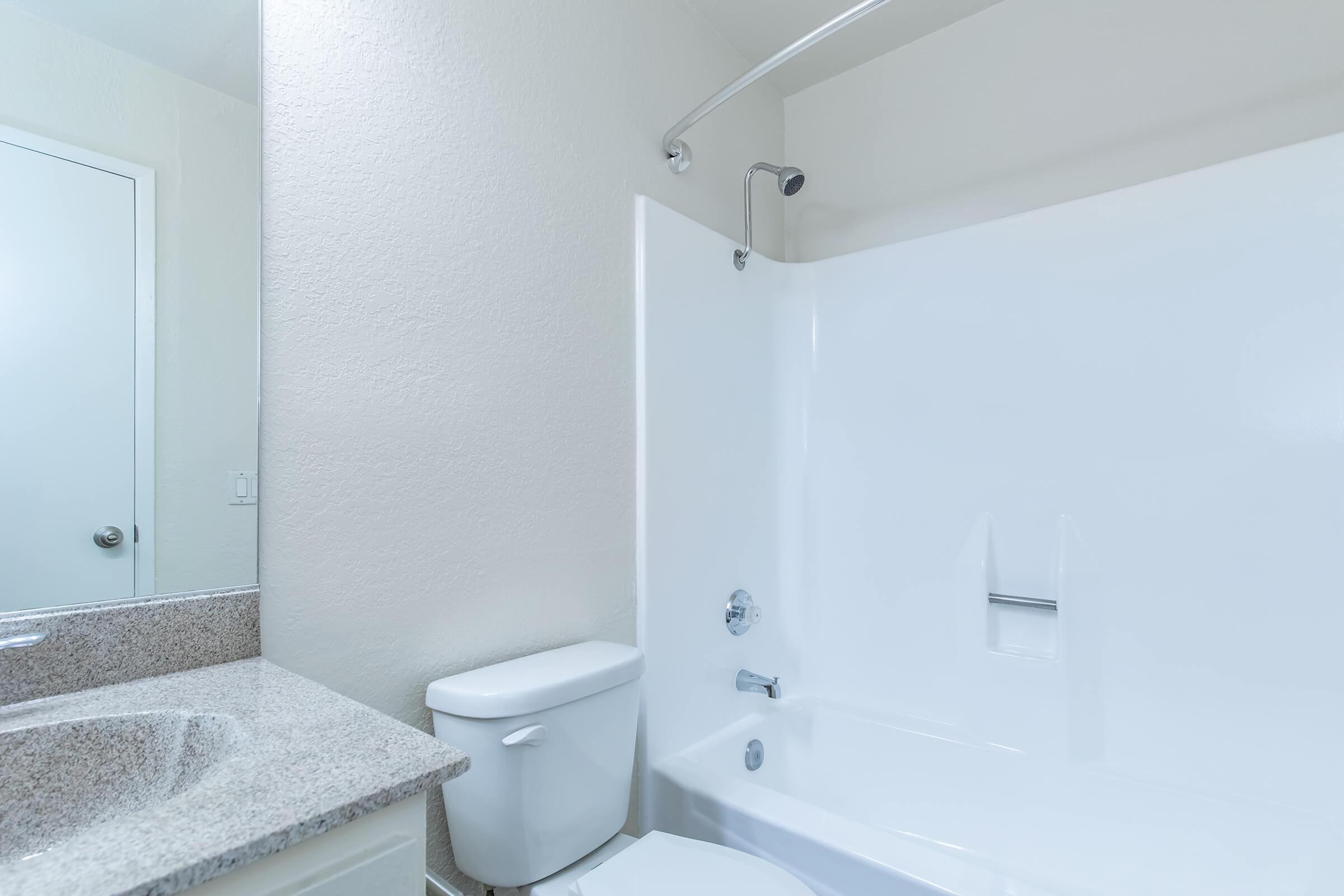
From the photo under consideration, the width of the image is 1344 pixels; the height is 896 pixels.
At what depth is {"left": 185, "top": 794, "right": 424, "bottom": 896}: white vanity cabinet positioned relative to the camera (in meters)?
0.60

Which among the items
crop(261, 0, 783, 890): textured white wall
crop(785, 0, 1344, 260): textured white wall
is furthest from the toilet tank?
crop(785, 0, 1344, 260): textured white wall

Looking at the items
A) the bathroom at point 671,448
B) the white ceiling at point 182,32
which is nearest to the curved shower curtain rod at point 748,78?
the bathroom at point 671,448

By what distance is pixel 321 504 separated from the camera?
3.70 feet

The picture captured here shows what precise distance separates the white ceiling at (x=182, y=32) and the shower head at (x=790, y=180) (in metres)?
1.21

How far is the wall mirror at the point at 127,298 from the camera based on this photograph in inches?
35.3

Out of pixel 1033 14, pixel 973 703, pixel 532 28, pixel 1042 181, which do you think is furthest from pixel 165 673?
pixel 1033 14

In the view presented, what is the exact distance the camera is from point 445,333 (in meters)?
1.31

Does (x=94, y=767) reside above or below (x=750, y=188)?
below

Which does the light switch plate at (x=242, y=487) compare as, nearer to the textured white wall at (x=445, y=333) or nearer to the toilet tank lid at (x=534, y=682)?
the textured white wall at (x=445, y=333)

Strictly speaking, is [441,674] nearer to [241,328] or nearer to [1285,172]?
[241,328]

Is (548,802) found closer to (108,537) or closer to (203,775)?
(203,775)

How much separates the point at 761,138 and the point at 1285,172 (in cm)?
140

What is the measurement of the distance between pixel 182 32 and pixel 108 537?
77 centimetres

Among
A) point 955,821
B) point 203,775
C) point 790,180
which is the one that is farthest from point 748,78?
point 955,821
